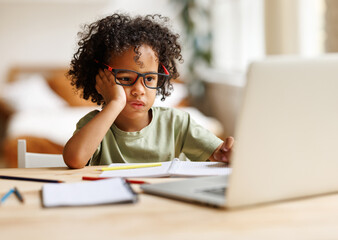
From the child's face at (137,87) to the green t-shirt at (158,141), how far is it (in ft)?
0.24

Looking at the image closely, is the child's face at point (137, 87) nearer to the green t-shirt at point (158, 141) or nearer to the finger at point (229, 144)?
the green t-shirt at point (158, 141)

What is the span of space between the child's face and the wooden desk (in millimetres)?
593

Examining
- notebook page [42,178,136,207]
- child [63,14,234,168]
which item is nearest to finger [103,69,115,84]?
child [63,14,234,168]

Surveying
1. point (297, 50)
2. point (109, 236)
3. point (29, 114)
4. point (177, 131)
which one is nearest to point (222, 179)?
point (109, 236)

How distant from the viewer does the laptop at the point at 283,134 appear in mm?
705

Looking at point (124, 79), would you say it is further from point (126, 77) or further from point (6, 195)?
point (6, 195)

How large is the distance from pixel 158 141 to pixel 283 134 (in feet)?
2.54

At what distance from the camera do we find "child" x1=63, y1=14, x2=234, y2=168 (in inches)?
54.9

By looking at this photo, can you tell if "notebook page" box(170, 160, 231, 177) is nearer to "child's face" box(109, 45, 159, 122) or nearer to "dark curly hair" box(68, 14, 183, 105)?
"child's face" box(109, 45, 159, 122)

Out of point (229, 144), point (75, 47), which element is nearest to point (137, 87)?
point (229, 144)

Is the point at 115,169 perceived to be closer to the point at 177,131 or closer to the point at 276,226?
the point at 177,131

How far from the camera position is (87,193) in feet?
2.77

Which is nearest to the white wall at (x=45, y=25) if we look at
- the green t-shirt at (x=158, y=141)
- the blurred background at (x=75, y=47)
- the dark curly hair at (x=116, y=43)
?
the blurred background at (x=75, y=47)

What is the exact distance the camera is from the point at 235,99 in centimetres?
424
